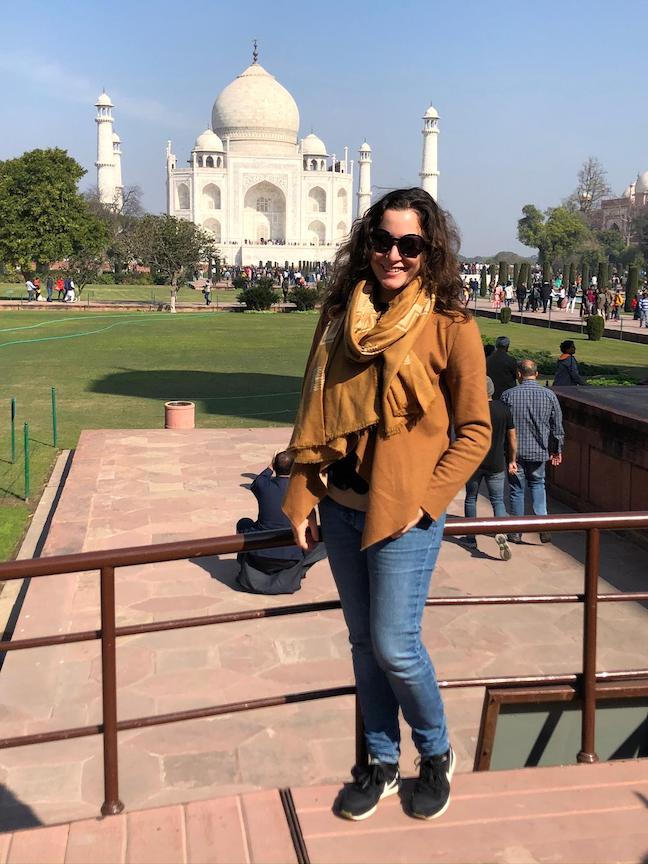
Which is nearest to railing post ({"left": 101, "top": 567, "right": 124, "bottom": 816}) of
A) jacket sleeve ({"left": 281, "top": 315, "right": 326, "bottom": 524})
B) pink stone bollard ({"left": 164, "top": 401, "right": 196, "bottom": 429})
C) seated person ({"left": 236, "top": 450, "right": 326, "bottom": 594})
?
jacket sleeve ({"left": 281, "top": 315, "right": 326, "bottom": 524})

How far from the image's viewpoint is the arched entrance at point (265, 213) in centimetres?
7750

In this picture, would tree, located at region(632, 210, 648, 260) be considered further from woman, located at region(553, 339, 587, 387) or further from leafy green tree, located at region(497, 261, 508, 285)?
woman, located at region(553, 339, 587, 387)

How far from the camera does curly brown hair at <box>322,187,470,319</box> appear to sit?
2268 mm

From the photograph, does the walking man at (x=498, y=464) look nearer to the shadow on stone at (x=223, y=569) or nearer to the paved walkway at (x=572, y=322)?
the shadow on stone at (x=223, y=569)

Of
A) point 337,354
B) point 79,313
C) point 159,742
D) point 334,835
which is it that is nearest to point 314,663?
point 159,742

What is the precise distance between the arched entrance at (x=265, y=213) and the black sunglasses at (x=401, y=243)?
251ft

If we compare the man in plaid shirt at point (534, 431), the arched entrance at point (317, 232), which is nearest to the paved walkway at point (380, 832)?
the man in plaid shirt at point (534, 431)

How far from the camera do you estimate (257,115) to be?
75000 mm

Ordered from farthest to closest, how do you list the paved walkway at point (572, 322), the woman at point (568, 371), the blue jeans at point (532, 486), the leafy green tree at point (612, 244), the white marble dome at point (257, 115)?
the white marble dome at point (257, 115) → the leafy green tree at point (612, 244) → the paved walkway at point (572, 322) → the woman at point (568, 371) → the blue jeans at point (532, 486)

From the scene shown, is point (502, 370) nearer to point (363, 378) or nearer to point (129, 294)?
point (363, 378)

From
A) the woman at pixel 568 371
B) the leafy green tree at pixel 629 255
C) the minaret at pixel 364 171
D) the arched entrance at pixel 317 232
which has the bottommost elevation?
the woman at pixel 568 371

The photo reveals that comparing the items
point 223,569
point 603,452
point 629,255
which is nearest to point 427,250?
point 223,569

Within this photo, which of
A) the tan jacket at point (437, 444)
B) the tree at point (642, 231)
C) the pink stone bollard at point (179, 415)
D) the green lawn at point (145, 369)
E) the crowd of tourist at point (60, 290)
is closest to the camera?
the tan jacket at point (437, 444)

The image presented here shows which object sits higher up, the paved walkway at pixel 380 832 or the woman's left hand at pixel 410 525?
the woman's left hand at pixel 410 525
